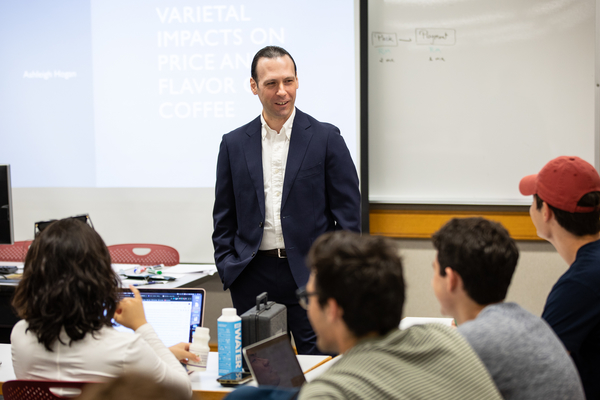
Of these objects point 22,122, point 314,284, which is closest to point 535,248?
point 314,284

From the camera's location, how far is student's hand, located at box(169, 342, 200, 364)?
5.53 ft

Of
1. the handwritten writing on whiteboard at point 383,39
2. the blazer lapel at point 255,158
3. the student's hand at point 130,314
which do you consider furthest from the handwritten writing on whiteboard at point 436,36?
the student's hand at point 130,314

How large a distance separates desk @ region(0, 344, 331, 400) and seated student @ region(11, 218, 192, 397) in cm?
22

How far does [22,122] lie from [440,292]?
358 cm

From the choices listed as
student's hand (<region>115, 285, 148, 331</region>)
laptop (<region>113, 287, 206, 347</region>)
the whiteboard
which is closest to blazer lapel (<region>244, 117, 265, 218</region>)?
laptop (<region>113, 287, 206, 347</region>)

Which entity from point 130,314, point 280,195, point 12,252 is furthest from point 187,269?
point 130,314

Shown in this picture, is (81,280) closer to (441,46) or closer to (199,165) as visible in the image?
(199,165)

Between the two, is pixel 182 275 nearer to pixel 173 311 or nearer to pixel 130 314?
pixel 173 311

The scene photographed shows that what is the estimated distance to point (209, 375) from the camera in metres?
1.76

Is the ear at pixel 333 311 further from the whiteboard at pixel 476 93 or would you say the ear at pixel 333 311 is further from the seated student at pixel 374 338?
the whiteboard at pixel 476 93

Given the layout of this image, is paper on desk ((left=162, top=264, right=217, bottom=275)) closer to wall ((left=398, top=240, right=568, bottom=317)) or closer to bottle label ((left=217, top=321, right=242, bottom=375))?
wall ((left=398, top=240, right=568, bottom=317))

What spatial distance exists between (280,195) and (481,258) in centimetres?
120

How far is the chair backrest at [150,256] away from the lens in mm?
3371

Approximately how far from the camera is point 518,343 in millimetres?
1097
